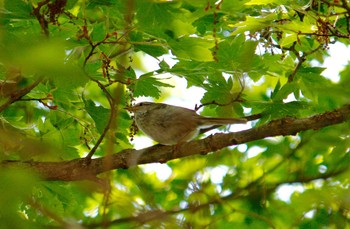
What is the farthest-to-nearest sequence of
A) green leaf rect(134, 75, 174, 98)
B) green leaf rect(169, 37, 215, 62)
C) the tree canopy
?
green leaf rect(134, 75, 174, 98)
green leaf rect(169, 37, 215, 62)
the tree canopy

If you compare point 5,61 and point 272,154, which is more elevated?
point 5,61

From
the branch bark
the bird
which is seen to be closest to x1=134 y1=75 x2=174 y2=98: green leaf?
the bird

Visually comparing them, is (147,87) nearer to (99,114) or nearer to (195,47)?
(99,114)

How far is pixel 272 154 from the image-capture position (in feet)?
13.0

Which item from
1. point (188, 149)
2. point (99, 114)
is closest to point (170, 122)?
point (99, 114)

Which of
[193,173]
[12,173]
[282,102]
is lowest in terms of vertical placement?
[282,102]

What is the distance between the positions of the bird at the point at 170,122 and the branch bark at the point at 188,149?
1.68 ft

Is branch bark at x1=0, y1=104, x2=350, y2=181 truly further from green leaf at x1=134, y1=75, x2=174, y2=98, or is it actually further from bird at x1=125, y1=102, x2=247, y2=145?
bird at x1=125, y1=102, x2=247, y2=145

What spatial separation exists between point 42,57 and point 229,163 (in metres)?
2.38

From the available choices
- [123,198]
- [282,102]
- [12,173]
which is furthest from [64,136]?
[12,173]

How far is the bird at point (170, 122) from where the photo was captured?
3.57 metres

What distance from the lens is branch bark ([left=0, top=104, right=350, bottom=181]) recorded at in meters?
2.55

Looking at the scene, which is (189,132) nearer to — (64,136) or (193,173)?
(64,136)

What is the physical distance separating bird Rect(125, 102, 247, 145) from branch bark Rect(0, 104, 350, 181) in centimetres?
51
